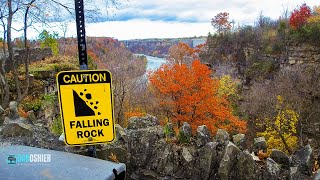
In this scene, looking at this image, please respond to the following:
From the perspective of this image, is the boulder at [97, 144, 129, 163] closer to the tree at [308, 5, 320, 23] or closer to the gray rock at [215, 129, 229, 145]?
the gray rock at [215, 129, 229, 145]

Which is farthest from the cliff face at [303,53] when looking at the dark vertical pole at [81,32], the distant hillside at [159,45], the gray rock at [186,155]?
the dark vertical pole at [81,32]

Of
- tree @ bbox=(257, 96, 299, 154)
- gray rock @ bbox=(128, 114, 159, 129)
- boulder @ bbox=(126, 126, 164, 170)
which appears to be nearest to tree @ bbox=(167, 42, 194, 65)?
tree @ bbox=(257, 96, 299, 154)

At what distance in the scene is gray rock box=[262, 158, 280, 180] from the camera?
4513mm

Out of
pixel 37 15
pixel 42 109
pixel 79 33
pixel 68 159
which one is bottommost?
pixel 42 109

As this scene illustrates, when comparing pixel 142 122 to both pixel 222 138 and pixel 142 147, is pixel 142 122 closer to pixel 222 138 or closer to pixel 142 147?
pixel 142 147

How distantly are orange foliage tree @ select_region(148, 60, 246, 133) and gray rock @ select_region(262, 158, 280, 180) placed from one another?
56.7 feet

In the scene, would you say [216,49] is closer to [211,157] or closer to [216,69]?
[216,69]

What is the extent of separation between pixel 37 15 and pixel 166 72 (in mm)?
17330

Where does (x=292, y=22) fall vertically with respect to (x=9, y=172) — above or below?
above

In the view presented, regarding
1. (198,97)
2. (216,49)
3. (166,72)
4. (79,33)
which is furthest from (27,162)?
(216,49)

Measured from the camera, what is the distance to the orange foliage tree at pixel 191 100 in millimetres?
22391

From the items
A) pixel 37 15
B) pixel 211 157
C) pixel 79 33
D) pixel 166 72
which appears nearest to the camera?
pixel 79 33

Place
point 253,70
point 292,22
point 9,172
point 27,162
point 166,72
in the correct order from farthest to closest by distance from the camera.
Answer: point 253,70 → point 292,22 → point 166,72 → point 27,162 → point 9,172

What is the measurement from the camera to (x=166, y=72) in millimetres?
24719
